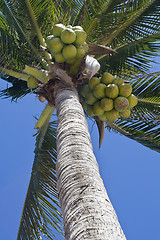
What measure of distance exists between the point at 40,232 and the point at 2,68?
8.77ft

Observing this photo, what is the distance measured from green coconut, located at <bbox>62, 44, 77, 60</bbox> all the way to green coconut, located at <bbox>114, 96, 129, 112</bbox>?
31.0 inches

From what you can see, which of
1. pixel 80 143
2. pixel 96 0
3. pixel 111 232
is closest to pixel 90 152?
pixel 80 143

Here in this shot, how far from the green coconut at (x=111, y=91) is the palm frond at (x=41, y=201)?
158cm

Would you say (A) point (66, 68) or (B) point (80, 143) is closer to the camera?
(B) point (80, 143)

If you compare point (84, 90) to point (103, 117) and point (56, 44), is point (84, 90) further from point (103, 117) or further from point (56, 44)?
point (56, 44)

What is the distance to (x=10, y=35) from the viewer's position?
15.7ft

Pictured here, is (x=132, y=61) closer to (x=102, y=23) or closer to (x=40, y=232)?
(x=102, y=23)

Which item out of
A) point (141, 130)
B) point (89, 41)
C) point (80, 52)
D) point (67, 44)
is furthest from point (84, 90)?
point (141, 130)

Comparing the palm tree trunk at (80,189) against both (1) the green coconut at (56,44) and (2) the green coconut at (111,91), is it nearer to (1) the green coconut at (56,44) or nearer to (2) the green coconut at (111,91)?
(2) the green coconut at (111,91)

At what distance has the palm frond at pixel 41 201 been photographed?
4535 millimetres

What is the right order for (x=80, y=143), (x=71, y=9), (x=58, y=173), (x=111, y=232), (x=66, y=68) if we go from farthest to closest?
(x=71, y=9) < (x=66, y=68) < (x=80, y=143) < (x=58, y=173) < (x=111, y=232)

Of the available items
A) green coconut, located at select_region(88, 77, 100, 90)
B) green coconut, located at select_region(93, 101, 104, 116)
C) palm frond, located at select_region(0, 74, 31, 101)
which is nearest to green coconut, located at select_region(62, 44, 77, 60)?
green coconut, located at select_region(88, 77, 100, 90)

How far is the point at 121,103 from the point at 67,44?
1.00 m

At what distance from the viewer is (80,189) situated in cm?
190
